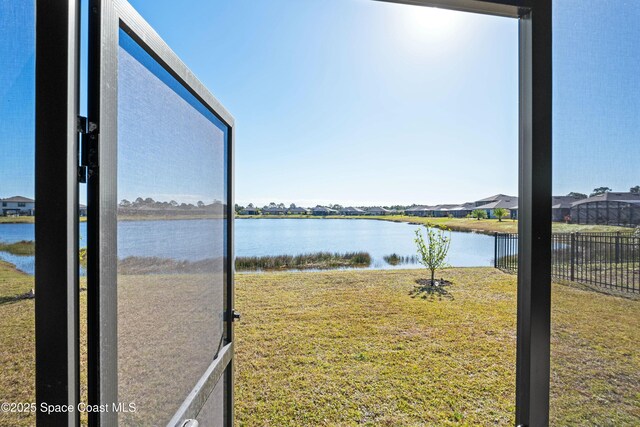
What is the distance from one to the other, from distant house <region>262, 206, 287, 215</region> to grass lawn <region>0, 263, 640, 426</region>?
233 centimetres

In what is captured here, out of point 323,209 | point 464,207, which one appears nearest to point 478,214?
point 464,207

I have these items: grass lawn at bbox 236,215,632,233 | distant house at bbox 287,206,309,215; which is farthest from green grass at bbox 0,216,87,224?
distant house at bbox 287,206,309,215

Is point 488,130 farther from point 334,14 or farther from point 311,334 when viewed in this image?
point 311,334

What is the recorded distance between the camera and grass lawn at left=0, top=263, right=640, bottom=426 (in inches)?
29.0

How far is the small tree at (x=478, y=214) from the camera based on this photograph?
252 inches

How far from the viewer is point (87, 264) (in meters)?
0.53

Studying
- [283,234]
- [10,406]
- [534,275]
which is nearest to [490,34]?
[534,275]

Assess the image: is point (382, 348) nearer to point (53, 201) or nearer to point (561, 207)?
point (561, 207)

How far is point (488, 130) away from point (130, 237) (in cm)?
496

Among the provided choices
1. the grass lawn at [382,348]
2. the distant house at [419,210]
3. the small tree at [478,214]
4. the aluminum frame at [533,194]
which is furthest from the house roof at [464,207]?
the aluminum frame at [533,194]

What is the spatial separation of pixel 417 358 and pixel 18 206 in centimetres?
337

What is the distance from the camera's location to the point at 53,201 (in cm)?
49

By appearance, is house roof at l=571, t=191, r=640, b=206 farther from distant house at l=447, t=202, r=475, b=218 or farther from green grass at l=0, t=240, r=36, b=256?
distant house at l=447, t=202, r=475, b=218

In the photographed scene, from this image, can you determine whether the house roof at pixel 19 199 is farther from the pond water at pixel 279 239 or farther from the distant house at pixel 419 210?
the distant house at pixel 419 210
